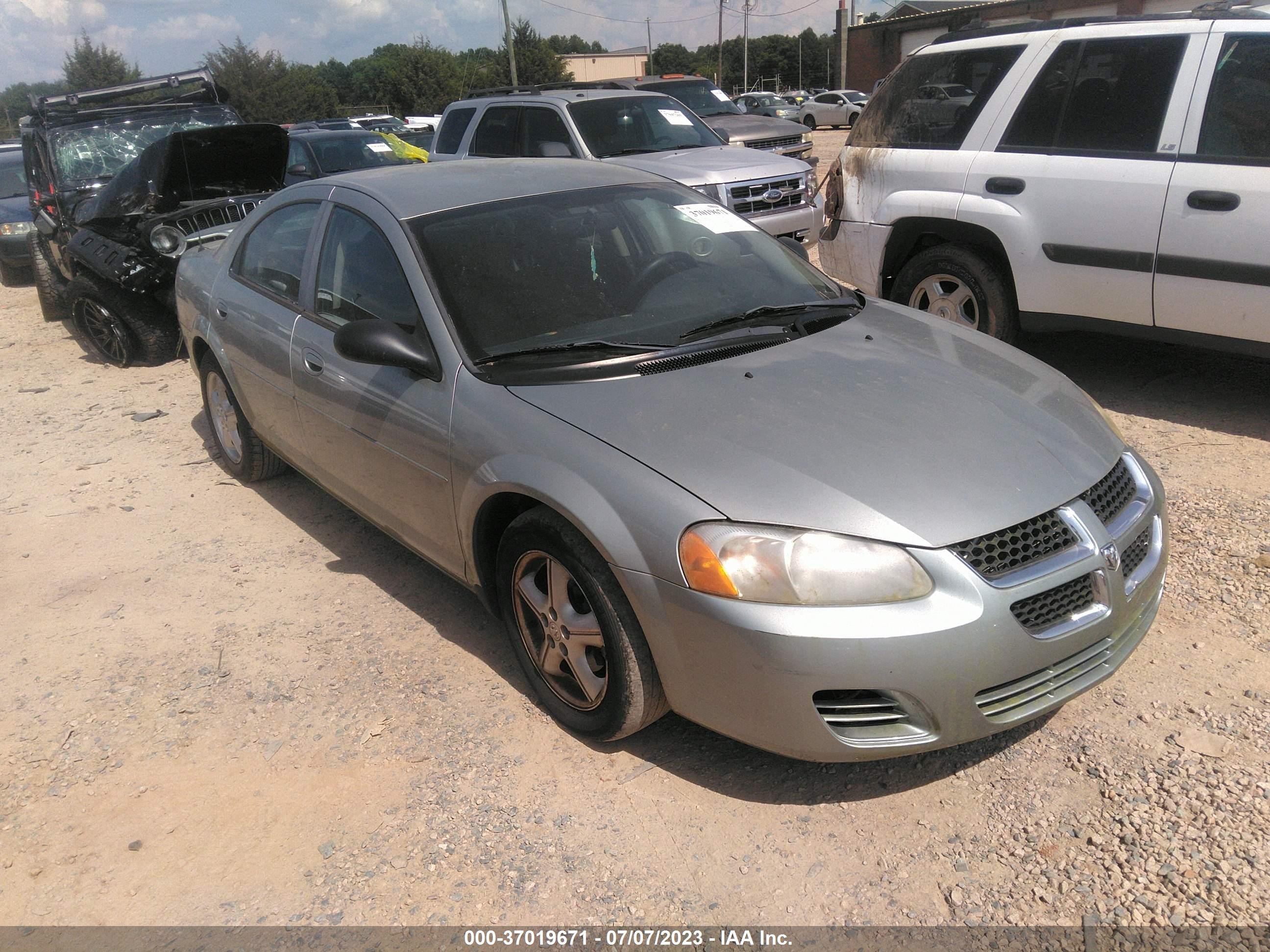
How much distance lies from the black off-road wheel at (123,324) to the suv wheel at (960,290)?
589 centimetres

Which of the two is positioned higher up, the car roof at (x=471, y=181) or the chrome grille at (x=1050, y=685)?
the car roof at (x=471, y=181)

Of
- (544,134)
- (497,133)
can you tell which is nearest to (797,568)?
(544,134)

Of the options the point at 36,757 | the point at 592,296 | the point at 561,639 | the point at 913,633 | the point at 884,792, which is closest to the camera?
the point at 913,633

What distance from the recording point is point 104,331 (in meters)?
8.26

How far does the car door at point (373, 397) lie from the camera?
3279mm

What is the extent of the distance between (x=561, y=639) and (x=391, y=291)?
4.69 ft

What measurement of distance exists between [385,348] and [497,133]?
7.46 m

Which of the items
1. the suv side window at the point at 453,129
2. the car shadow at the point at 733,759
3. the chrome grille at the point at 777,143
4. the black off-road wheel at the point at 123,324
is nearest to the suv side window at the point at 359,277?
the car shadow at the point at 733,759

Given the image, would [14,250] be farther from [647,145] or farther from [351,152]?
[647,145]

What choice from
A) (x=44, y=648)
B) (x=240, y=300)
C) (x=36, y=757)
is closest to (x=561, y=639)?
(x=36, y=757)

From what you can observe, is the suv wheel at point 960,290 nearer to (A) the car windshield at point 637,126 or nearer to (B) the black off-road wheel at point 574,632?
(B) the black off-road wheel at point 574,632

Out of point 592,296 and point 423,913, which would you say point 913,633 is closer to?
point 423,913

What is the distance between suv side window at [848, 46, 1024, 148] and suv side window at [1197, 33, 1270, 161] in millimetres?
1113

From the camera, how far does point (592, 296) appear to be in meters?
3.38
